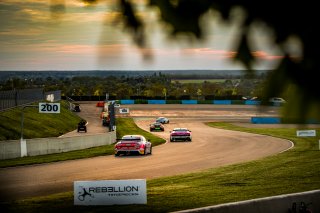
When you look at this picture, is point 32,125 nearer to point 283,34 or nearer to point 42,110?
point 42,110

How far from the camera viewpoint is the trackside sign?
16.3 metres

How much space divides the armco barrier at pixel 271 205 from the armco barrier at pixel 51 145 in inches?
796

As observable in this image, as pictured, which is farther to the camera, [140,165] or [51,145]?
[51,145]

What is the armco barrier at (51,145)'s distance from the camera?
32.2 meters

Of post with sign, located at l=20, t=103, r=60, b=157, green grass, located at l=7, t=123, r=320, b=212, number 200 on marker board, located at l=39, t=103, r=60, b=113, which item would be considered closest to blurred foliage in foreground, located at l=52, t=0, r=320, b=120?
green grass, located at l=7, t=123, r=320, b=212

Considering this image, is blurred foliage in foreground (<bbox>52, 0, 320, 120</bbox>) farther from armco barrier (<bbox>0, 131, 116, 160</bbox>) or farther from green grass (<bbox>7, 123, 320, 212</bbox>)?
armco barrier (<bbox>0, 131, 116, 160</bbox>)

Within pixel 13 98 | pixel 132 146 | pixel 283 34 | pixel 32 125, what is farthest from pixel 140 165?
pixel 283 34

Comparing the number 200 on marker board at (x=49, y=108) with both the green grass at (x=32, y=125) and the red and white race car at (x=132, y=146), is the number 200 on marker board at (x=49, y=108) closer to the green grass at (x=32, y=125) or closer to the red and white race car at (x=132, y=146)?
the red and white race car at (x=132, y=146)

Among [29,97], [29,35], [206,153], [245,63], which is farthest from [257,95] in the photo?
[29,97]

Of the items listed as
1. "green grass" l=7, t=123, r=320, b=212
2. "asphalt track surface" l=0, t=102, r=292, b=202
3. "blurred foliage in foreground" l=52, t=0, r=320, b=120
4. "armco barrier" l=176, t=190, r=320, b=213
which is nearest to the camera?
"blurred foliage in foreground" l=52, t=0, r=320, b=120

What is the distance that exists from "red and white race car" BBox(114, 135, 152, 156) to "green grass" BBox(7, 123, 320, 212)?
26.0ft

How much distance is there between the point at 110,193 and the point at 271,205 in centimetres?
448

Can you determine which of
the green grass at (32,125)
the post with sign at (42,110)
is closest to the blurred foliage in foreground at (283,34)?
the post with sign at (42,110)

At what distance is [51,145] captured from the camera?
118 feet
